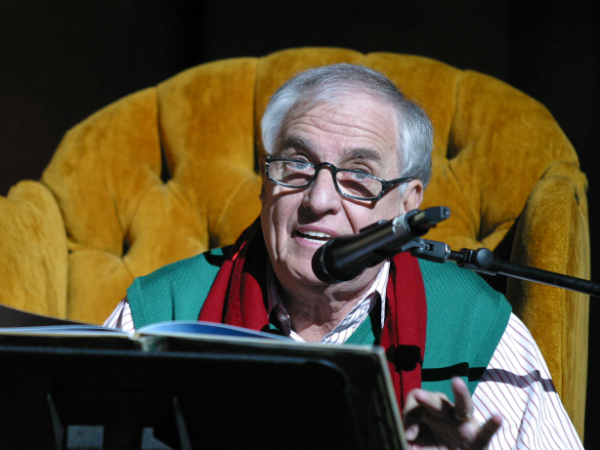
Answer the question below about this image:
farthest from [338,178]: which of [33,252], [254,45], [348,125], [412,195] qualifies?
[254,45]

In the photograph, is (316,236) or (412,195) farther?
(412,195)

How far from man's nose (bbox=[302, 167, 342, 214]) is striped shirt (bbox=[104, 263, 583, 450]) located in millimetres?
233

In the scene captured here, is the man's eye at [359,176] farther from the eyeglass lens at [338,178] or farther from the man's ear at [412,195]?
the man's ear at [412,195]

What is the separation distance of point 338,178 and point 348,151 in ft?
0.19

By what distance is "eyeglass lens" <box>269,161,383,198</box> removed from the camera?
117cm

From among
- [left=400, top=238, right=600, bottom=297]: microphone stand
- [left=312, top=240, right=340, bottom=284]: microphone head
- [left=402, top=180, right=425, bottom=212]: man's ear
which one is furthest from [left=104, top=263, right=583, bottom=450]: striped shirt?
[left=312, top=240, right=340, bottom=284]: microphone head

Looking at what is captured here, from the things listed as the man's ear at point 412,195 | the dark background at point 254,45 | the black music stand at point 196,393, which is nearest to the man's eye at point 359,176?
the man's ear at point 412,195

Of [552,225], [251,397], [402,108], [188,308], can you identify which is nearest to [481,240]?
[552,225]

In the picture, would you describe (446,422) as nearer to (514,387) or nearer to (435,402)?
(435,402)

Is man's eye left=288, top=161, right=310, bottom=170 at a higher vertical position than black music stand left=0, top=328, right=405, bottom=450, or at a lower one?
higher

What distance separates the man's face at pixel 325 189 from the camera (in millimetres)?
1146

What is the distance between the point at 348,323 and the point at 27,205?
94 cm

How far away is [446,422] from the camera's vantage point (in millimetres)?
814

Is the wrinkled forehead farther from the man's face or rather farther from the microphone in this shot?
the microphone
